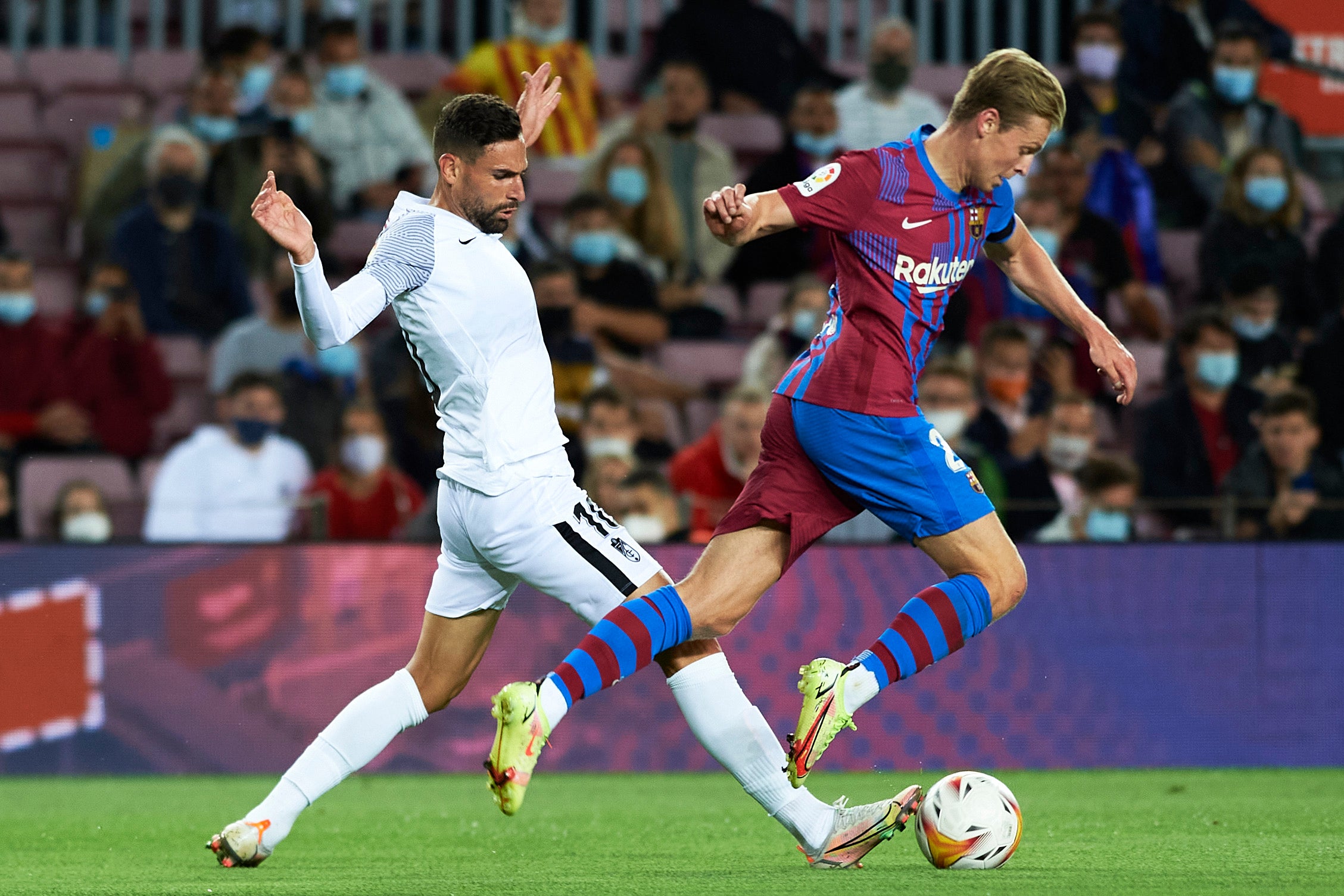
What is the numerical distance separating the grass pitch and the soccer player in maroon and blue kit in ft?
2.17

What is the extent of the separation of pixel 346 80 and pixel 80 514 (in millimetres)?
3803

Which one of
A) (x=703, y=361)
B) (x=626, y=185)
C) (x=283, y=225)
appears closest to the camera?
(x=283, y=225)

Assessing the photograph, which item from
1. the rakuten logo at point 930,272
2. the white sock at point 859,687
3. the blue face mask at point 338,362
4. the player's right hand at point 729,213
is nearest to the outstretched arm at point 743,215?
the player's right hand at point 729,213

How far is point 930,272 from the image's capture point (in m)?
4.98

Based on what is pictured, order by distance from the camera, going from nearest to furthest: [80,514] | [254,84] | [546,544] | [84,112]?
[546,544], [80,514], [254,84], [84,112]

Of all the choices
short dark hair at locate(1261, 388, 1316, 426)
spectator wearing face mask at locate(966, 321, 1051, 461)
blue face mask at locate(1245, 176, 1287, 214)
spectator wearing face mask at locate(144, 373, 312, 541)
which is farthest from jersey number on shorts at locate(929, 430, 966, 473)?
blue face mask at locate(1245, 176, 1287, 214)

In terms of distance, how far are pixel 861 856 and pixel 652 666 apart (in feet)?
11.7

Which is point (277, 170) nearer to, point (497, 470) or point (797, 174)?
point (797, 174)

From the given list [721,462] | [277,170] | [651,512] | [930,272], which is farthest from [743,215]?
[277,170]

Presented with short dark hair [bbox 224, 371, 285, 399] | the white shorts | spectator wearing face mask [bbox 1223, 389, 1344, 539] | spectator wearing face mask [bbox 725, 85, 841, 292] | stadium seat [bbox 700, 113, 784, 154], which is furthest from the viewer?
stadium seat [bbox 700, 113, 784, 154]

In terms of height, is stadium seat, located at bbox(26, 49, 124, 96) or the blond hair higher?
the blond hair

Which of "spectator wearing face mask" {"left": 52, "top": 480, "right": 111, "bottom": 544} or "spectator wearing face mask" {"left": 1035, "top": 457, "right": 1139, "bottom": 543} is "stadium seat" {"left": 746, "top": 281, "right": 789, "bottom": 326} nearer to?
"spectator wearing face mask" {"left": 1035, "top": 457, "right": 1139, "bottom": 543}

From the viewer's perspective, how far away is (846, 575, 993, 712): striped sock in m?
4.78

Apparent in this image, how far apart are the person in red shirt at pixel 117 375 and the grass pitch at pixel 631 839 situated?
7.23ft
